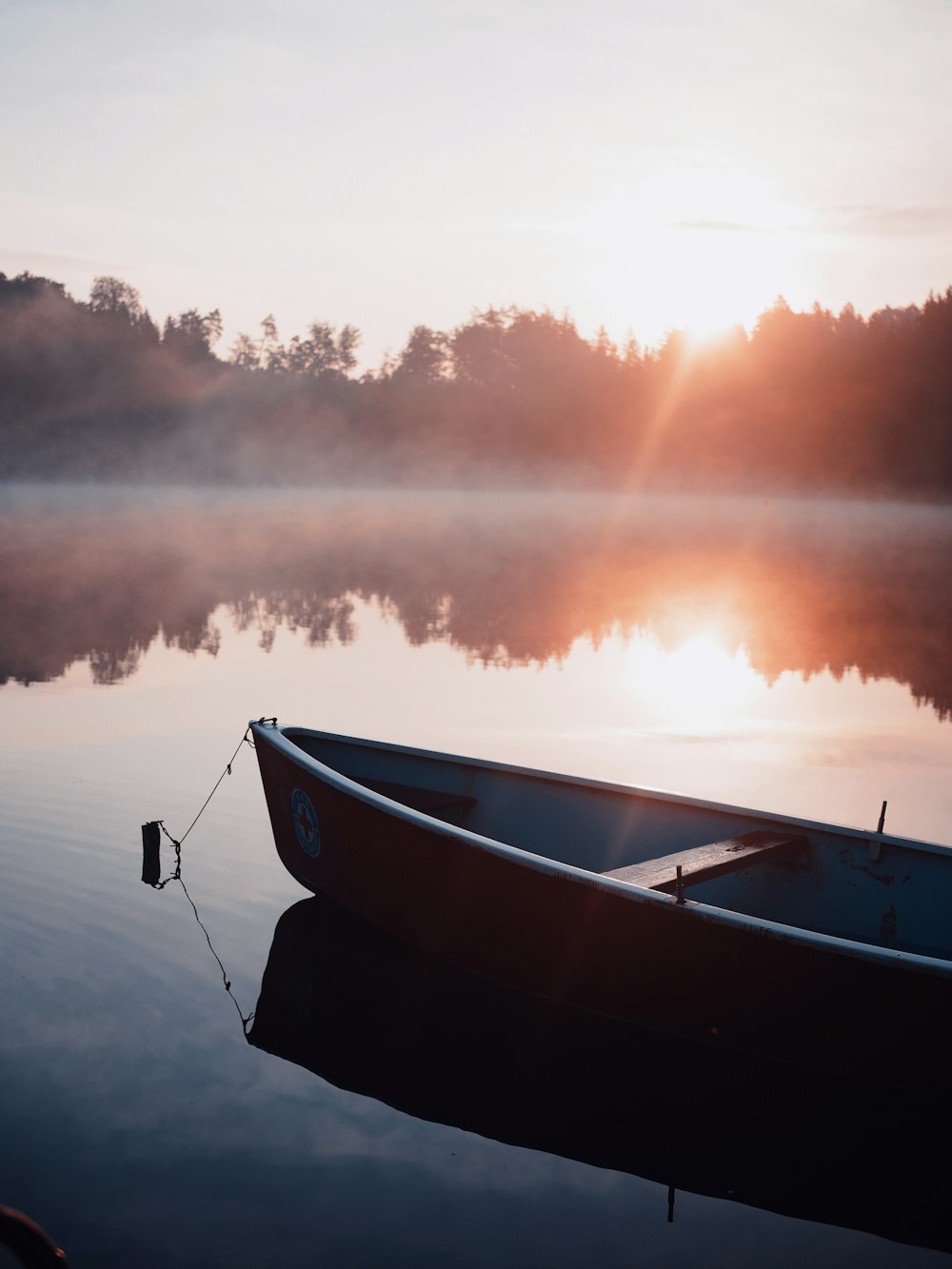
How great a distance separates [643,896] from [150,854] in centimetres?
310

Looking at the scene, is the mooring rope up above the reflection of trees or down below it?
below

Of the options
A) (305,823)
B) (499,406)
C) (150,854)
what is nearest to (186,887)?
(150,854)

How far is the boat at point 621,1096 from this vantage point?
447 cm

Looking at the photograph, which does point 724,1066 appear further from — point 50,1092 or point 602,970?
point 50,1092

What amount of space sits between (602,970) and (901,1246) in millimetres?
1497

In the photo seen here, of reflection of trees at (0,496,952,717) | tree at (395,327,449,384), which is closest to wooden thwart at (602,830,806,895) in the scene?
reflection of trees at (0,496,952,717)

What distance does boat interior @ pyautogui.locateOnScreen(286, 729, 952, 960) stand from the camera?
18.2ft

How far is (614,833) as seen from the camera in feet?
21.4

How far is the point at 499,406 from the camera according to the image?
3543 inches

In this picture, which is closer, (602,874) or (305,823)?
(602,874)

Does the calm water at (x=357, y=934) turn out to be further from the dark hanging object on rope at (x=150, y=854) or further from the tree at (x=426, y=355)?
the tree at (x=426, y=355)

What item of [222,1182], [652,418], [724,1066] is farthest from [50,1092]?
[652,418]

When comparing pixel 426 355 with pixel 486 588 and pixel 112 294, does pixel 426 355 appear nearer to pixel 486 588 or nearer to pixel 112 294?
pixel 112 294

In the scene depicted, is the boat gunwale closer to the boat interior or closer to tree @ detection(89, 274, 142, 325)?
the boat interior
